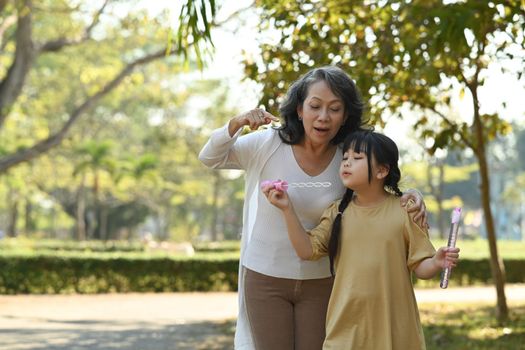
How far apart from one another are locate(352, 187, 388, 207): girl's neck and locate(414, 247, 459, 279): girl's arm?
300 millimetres

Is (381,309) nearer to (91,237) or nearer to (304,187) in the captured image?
(304,187)

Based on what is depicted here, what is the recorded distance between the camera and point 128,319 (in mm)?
13609

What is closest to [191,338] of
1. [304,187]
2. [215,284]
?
[304,187]

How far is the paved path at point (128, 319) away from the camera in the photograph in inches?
410

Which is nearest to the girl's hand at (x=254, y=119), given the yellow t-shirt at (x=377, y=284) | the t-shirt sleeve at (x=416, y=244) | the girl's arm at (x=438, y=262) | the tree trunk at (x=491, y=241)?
the yellow t-shirt at (x=377, y=284)

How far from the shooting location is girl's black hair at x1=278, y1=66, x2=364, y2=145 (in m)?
3.67

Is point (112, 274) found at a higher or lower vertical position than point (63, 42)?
lower

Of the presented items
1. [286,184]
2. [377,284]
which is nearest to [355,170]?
[286,184]

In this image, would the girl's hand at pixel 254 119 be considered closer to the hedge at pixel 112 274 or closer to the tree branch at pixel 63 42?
the tree branch at pixel 63 42

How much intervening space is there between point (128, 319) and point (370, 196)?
1042 cm

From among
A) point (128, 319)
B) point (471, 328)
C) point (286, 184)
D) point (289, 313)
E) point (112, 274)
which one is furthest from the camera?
point (112, 274)

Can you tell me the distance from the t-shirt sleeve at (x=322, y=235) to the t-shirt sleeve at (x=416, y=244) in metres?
0.28

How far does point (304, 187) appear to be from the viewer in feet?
12.2

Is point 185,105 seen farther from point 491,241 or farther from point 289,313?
point 289,313
